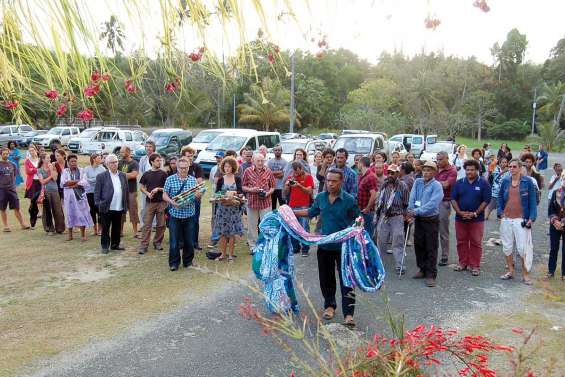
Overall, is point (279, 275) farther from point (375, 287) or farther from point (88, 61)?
point (88, 61)

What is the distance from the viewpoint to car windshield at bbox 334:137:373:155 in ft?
53.8

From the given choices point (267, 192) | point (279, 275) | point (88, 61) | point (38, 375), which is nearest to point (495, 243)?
point (267, 192)

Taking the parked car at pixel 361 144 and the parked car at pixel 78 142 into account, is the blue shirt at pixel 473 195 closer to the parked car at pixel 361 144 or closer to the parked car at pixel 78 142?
the parked car at pixel 361 144

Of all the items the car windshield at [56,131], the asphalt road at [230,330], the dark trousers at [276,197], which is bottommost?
the asphalt road at [230,330]

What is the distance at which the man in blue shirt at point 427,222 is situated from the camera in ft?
23.3

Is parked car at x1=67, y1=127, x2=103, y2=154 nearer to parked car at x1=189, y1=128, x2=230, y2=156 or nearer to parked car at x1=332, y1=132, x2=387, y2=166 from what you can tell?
parked car at x1=189, y1=128, x2=230, y2=156

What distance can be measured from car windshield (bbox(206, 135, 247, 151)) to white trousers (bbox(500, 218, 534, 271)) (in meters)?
12.9

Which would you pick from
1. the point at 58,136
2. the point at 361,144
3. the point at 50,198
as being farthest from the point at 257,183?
the point at 58,136

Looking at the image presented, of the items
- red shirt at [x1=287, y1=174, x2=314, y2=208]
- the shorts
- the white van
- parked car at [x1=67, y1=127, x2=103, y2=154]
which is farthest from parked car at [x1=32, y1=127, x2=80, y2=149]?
red shirt at [x1=287, y1=174, x2=314, y2=208]

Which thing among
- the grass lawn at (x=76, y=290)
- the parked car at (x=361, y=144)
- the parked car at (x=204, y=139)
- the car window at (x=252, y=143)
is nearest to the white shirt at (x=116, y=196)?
the grass lawn at (x=76, y=290)

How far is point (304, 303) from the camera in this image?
20.3 ft

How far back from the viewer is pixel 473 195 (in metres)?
7.71

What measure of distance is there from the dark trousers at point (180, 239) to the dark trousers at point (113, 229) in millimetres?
1503

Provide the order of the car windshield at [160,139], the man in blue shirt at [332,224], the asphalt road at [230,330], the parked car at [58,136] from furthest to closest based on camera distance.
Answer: the parked car at [58,136]
the car windshield at [160,139]
the man in blue shirt at [332,224]
the asphalt road at [230,330]
